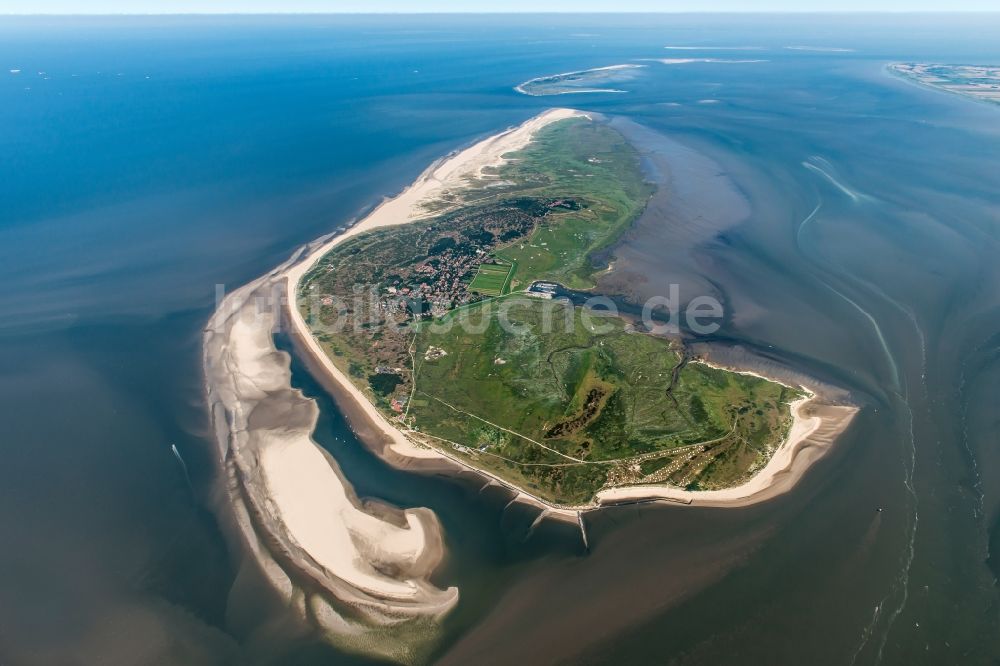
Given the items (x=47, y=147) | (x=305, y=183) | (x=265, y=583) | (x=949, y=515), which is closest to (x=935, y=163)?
(x=949, y=515)

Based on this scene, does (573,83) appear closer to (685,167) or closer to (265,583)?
(685,167)

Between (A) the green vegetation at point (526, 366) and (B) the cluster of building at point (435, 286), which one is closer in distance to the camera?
(A) the green vegetation at point (526, 366)

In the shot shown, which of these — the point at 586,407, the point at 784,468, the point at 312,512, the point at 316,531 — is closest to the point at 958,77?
the point at 784,468

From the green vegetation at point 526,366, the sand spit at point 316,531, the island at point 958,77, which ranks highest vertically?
the island at point 958,77

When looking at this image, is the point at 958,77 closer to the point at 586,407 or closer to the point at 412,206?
the point at 412,206

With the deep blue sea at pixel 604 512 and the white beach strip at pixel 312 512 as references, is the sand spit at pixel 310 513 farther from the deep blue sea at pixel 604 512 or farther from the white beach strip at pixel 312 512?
the deep blue sea at pixel 604 512

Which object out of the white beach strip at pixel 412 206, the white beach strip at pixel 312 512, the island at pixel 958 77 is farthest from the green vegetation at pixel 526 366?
the island at pixel 958 77

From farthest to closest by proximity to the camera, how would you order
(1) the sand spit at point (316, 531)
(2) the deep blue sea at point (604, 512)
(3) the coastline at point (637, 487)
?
(3) the coastline at point (637, 487)
(1) the sand spit at point (316, 531)
(2) the deep blue sea at point (604, 512)
